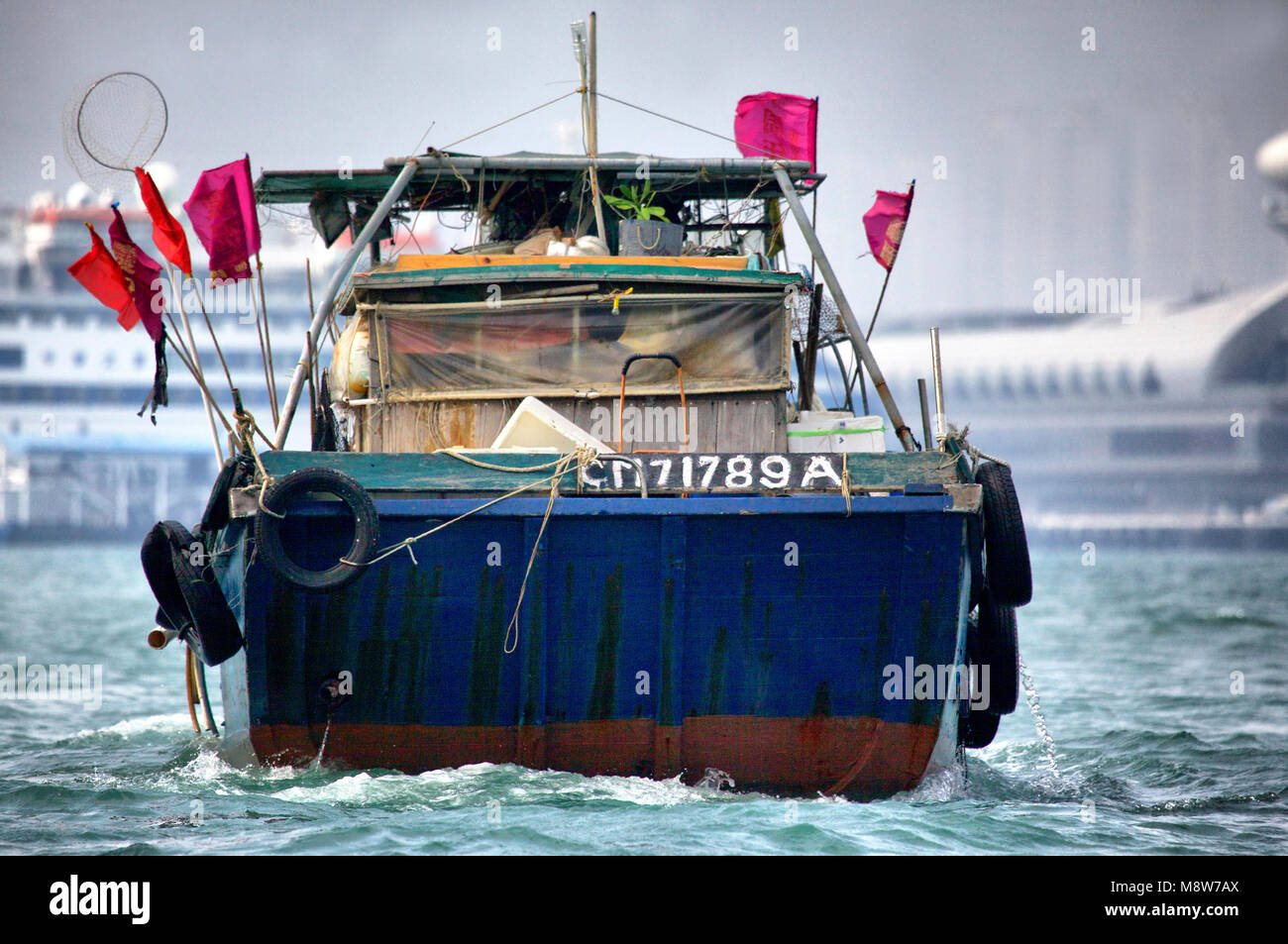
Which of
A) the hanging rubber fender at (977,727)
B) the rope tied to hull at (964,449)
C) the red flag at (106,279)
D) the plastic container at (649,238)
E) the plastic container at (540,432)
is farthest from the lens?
the plastic container at (649,238)

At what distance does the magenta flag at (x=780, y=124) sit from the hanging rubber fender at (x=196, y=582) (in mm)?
6690

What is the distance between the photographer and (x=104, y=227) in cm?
8719

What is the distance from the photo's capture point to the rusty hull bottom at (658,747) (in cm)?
839

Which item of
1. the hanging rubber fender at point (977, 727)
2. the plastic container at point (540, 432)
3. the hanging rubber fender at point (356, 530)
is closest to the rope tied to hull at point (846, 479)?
the plastic container at point (540, 432)

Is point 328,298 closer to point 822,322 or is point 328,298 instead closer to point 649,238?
point 649,238

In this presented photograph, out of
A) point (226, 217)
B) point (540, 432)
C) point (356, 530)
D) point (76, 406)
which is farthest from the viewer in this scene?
point (76, 406)

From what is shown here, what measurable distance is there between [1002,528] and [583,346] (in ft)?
9.89

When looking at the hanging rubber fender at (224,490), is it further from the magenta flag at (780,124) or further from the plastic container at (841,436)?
the magenta flag at (780,124)

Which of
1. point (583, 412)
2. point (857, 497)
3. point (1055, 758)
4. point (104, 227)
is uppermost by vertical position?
point (104, 227)

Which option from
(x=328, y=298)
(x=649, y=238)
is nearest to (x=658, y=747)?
(x=328, y=298)

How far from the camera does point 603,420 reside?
31.2 ft
